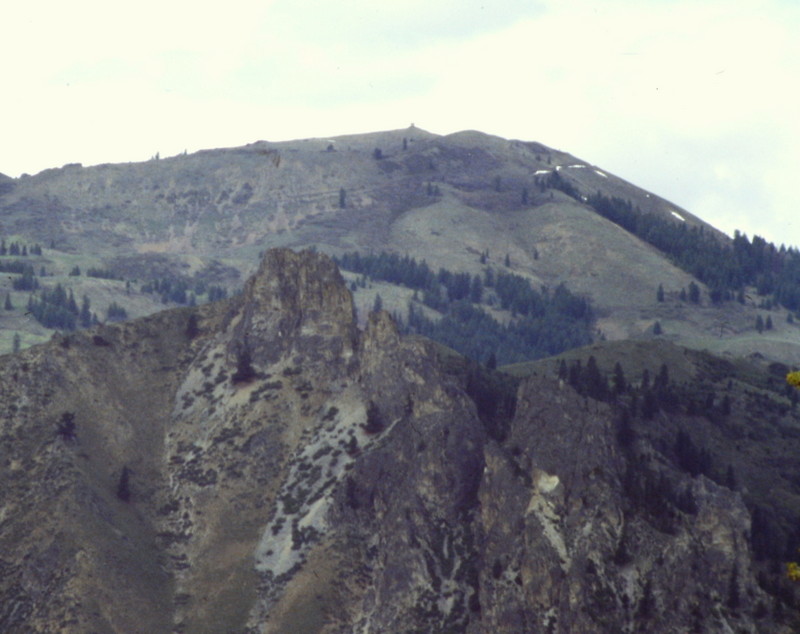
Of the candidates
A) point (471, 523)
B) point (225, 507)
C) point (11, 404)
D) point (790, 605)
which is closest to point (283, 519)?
point (225, 507)

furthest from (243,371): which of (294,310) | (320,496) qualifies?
(320,496)

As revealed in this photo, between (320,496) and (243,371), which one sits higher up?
(243,371)

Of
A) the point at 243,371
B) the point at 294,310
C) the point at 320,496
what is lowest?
the point at 320,496

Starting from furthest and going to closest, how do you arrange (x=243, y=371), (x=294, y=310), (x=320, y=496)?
(x=294, y=310) → (x=243, y=371) → (x=320, y=496)

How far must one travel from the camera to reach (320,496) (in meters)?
166

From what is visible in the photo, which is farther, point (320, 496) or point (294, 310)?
point (294, 310)

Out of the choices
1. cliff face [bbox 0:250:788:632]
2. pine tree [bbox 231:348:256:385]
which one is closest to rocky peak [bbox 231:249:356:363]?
cliff face [bbox 0:250:788:632]

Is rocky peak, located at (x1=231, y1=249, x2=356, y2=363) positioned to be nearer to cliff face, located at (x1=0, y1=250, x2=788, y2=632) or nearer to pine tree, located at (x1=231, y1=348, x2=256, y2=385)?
cliff face, located at (x1=0, y1=250, x2=788, y2=632)

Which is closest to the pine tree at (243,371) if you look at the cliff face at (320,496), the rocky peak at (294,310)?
the cliff face at (320,496)

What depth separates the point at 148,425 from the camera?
590 ft

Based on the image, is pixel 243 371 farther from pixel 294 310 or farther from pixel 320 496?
pixel 320 496

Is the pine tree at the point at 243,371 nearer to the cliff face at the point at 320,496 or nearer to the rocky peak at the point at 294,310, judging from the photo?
the cliff face at the point at 320,496

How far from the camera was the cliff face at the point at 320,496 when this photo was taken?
148500 mm

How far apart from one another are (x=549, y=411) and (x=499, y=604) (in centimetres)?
2326
